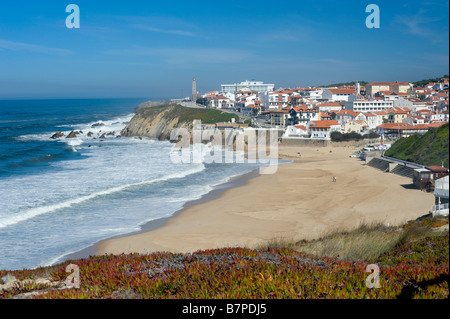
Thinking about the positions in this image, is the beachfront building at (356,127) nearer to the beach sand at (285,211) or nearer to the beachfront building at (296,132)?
the beachfront building at (296,132)

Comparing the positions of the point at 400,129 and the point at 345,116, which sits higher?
the point at 345,116

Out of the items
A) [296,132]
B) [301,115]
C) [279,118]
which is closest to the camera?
[296,132]

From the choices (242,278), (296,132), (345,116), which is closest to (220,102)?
(345,116)

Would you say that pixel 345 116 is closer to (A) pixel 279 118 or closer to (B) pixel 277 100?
(A) pixel 279 118

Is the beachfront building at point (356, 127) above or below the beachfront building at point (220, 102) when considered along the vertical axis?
below

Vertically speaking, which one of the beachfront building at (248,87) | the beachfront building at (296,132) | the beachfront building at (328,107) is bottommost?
the beachfront building at (296,132)

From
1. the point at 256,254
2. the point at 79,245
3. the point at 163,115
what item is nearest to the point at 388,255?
the point at 256,254

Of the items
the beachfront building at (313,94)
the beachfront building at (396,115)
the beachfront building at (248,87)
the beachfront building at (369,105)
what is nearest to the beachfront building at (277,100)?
the beachfront building at (313,94)
